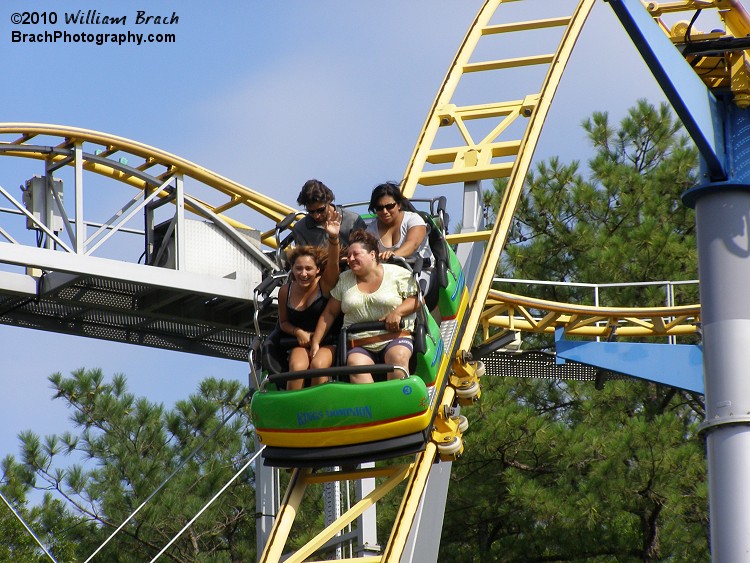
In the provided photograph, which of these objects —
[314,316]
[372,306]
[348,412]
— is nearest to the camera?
[348,412]

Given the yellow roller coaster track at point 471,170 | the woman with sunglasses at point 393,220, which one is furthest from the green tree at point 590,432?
the woman with sunglasses at point 393,220

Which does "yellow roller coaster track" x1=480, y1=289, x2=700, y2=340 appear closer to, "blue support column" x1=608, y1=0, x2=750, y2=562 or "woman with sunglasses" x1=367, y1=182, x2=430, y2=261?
"woman with sunglasses" x1=367, y1=182, x2=430, y2=261

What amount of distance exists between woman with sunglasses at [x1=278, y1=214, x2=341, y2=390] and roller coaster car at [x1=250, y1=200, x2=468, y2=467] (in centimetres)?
12

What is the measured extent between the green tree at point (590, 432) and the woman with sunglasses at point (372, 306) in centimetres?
780

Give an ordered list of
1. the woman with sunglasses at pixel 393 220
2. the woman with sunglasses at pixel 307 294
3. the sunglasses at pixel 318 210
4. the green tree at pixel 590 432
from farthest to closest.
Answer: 1. the green tree at pixel 590 432
2. the woman with sunglasses at pixel 393 220
3. the sunglasses at pixel 318 210
4. the woman with sunglasses at pixel 307 294

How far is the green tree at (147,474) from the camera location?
1499 centimetres

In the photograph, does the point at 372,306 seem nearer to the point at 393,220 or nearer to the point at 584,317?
the point at 393,220

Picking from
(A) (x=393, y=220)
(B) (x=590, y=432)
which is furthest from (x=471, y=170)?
(B) (x=590, y=432)

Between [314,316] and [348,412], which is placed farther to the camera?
[314,316]

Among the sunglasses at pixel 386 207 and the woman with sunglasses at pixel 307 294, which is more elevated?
the sunglasses at pixel 386 207

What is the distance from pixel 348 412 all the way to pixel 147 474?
10.5m

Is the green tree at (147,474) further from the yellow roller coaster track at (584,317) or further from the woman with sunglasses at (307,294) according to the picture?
the woman with sunglasses at (307,294)

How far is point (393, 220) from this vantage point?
6.82 meters

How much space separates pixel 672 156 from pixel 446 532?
5976 millimetres
